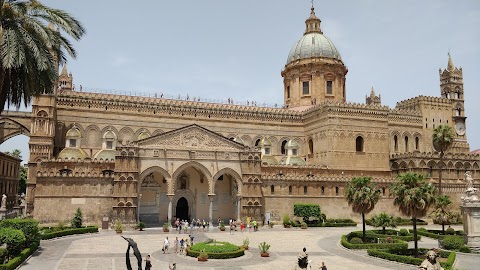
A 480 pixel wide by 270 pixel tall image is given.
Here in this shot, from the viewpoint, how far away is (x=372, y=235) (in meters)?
33.7

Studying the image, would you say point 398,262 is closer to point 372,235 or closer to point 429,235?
point 372,235

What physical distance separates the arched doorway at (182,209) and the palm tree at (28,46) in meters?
24.5

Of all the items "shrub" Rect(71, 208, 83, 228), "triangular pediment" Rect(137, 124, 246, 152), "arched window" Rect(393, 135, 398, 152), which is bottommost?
"shrub" Rect(71, 208, 83, 228)

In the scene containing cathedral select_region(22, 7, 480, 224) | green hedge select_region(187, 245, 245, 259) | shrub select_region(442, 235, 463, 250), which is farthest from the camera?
cathedral select_region(22, 7, 480, 224)

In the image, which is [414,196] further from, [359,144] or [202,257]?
[359,144]

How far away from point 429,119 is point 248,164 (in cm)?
3442

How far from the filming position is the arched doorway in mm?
46156

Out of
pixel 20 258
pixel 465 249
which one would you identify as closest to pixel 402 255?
pixel 465 249

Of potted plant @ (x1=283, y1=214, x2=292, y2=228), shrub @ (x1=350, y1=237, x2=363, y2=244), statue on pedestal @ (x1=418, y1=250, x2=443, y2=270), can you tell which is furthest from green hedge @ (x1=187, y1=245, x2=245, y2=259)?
potted plant @ (x1=283, y1=214, x2=292, y2=228)

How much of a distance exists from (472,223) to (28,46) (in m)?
30.6

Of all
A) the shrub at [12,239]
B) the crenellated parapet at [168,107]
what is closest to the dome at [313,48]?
the crenellated parapet at [168,107]

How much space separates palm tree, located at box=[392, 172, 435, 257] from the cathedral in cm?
1989

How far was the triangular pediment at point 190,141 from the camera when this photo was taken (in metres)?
42.5

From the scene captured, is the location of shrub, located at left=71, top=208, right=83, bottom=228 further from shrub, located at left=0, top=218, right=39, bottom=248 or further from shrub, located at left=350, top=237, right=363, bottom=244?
shrub, located at left=350, top=237, right=363, bottom=244
